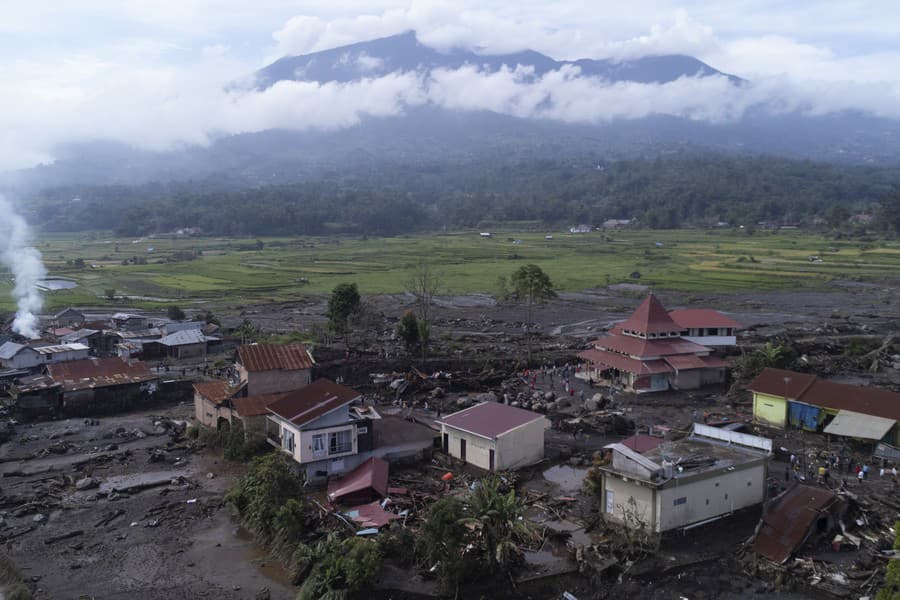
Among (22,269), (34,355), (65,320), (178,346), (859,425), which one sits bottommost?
(178,346)

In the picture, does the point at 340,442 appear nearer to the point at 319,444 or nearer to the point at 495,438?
the point at 319,444

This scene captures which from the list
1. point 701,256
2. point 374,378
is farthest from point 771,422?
point 701,256

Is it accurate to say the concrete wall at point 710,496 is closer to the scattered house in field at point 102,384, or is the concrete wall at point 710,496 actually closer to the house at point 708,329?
the house at point 708,329

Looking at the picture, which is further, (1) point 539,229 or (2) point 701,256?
(1) point 539,229

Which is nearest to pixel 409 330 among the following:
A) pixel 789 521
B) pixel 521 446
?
pixel 521 446

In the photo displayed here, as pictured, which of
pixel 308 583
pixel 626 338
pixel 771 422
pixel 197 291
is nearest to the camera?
pixel 308 583

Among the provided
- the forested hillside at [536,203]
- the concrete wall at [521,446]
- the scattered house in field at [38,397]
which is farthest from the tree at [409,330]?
the forested hillside at [536,203]

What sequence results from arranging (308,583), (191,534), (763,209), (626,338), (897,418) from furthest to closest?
1. (763,209)
2. (626,338)
3. (897,418)
4. (191,534)
5. (308,583)

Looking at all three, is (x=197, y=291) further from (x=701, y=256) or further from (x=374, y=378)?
(x=701, y=256)
